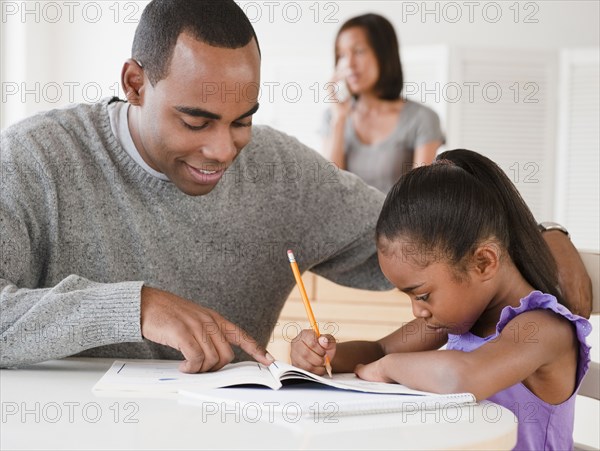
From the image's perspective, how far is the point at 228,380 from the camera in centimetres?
98

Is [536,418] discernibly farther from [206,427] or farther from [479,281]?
[206,427]

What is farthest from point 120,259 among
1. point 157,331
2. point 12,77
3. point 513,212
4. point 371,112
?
point 12,77

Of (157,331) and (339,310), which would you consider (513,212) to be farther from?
(339,310)

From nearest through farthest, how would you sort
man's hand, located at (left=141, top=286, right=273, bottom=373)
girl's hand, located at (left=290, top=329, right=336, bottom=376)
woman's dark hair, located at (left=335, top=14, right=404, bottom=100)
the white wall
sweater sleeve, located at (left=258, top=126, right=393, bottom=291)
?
man's hand, located at (left=141, top=286, right=273, bottom=373), girl's hand, located at (left=290, top=329, right=336, bottom=376), sweater sleeve, located at (left=258, top=126, right=393, bottom=291), woman's dark hair, located at (left=335, top=14, right=404, bottom=100), the white wall

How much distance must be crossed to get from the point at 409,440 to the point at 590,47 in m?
3.83

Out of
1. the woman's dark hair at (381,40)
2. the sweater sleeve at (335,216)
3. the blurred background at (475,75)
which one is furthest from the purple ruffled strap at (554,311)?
the blurred background at (475,75)

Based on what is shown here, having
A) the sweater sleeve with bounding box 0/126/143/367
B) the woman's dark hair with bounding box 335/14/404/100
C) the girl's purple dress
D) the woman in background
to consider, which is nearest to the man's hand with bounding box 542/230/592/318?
the girl's purple dress

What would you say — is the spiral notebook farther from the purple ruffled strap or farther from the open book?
the purple ruffled strap

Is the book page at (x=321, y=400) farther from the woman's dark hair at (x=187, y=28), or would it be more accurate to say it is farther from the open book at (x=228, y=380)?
the woman's dark hair at (x=187, y=28)

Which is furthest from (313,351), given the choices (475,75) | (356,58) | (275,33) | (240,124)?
(275,33)

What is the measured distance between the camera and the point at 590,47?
4.23m

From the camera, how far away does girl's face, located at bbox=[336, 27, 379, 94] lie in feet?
9.82

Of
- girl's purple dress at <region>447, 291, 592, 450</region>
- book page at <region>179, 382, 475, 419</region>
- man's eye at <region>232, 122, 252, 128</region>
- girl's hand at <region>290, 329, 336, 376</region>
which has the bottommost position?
girl's purple dress at <region>447, 291, 592, 450</region>

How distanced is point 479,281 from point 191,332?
39 cm
